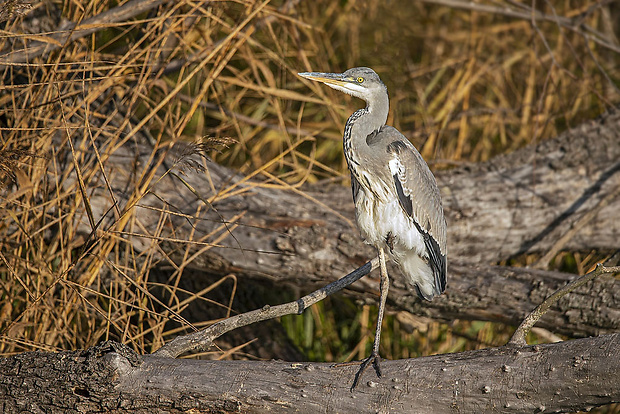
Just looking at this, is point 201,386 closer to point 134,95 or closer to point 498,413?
point 498,413

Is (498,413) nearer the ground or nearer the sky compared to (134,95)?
nearer the ground

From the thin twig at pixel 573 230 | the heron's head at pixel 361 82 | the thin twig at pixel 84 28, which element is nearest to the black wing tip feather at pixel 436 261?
the heron's head at pixel 361 82

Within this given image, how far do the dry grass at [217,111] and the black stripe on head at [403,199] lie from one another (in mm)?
500

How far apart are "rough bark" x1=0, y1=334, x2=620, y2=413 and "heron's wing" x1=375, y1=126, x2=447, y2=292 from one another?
0.68 m

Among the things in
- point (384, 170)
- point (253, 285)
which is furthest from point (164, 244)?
point (384, 170)

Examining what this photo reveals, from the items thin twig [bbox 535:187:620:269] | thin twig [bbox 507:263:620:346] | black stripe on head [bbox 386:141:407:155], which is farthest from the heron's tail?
thin twig [bbox 535:187:620:269]

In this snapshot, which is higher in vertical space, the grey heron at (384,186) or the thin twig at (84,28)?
the thin twig at (84,28)

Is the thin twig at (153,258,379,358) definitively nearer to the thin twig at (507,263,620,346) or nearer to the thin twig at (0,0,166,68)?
the thin twig at (507,263,620,346)

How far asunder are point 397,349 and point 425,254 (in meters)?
1.39

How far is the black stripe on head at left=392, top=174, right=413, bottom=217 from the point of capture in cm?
231

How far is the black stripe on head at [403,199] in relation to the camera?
7.57ft

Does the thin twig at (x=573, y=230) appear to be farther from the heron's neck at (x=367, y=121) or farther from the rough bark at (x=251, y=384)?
the rough bark at (x=251, y=384)

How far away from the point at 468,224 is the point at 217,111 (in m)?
1.73

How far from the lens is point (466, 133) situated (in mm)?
4383
